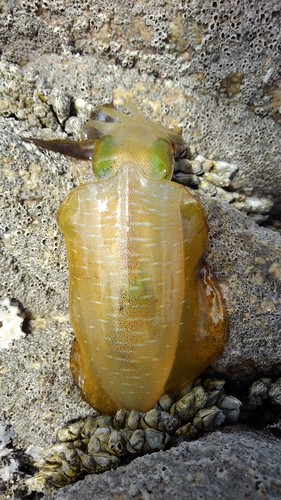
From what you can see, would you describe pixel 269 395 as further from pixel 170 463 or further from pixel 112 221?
pixel 112 221

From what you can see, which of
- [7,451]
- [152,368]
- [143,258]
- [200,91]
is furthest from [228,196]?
[7,451]

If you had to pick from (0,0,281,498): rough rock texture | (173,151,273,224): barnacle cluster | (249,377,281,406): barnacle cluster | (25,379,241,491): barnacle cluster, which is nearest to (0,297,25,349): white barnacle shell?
(0,0,281,498): rough rock texture

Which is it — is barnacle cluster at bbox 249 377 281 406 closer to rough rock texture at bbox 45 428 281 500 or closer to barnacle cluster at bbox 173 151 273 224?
rough rock texture at bbox 45 428 281 500

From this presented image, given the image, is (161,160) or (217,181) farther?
(217,181)

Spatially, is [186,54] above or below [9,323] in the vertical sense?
above

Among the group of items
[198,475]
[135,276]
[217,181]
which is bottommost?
[198,475]

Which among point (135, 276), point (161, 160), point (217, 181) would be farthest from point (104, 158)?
point (217, 181)

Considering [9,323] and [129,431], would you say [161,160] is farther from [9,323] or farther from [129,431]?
[129,431]
